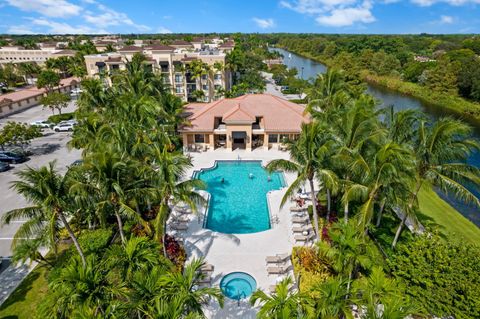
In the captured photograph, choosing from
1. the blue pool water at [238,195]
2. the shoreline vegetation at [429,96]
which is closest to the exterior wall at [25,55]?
the blue pool water at [238,195]

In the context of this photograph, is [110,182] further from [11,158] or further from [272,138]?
[11,158]

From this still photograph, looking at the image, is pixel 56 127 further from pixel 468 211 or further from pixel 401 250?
pixel 468 211

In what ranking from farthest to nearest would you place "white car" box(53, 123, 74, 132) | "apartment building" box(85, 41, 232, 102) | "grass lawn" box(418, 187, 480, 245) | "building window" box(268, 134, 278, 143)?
"apartment building" box(85, 41, 232, 102)
"white car" box(53, 123, 74, 132)
"building window" box(268, 134, 278, 143)
"grass lawn" box(418, 187, 480, 245)

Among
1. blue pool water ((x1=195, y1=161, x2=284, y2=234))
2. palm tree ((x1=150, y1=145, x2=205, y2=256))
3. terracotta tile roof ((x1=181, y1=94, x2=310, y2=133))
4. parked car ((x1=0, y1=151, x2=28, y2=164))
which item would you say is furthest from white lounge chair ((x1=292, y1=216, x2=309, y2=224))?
parked car ((x1=0, y1=151, x2=28, y2=164))

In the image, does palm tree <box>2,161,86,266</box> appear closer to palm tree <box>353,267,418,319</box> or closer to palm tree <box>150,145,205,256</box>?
palm tree <box>150,145,205,256</box>

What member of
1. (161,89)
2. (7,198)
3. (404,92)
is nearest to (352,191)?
(161,89)

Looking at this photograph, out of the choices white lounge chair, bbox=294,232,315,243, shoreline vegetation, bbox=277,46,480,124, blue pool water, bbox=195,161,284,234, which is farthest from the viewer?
shoreline vegetation, bbox=277,46,480,124
